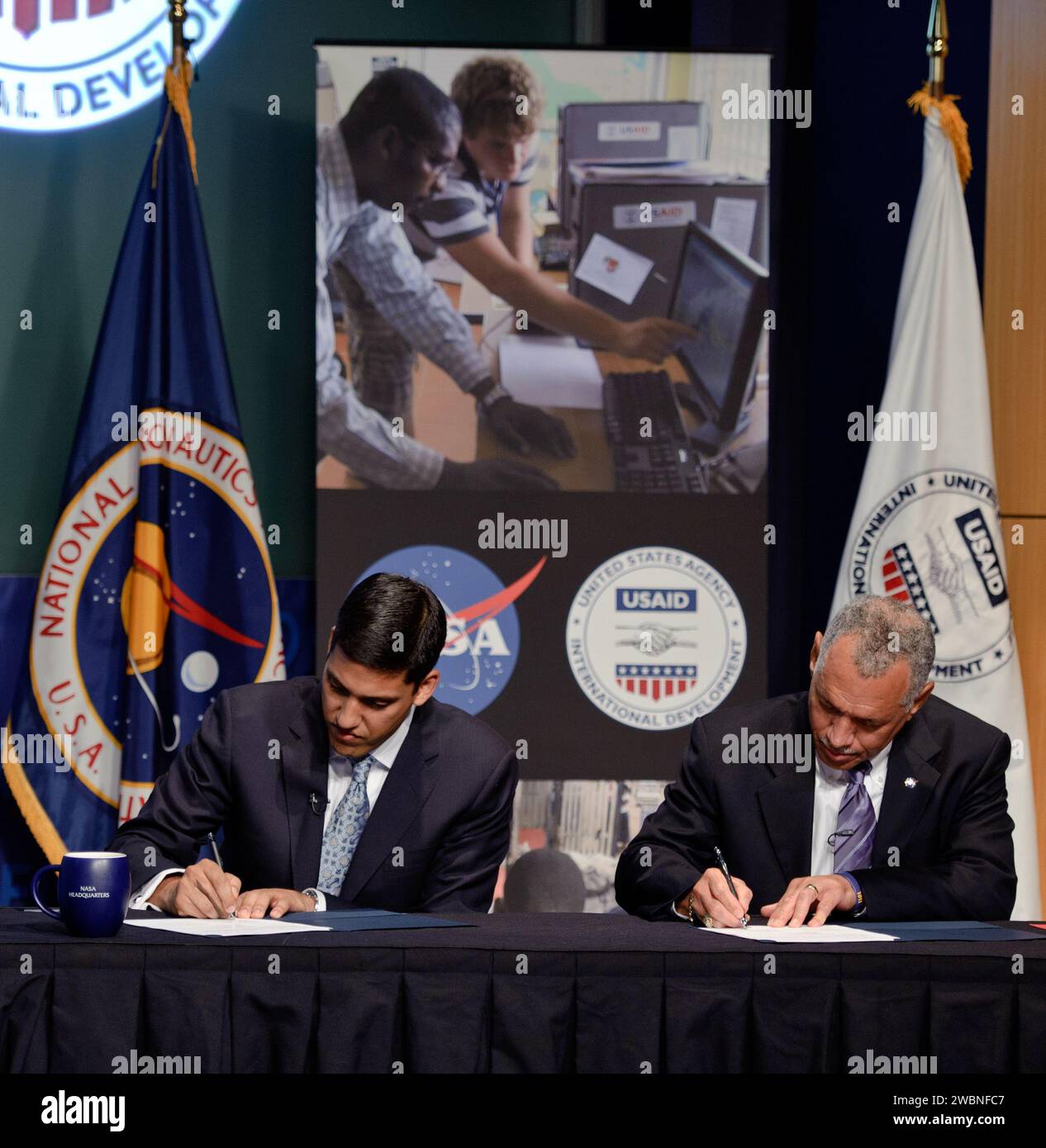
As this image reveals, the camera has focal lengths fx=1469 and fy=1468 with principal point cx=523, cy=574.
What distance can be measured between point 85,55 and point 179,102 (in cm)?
72

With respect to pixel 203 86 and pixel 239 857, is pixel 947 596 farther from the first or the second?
pixel 203 86

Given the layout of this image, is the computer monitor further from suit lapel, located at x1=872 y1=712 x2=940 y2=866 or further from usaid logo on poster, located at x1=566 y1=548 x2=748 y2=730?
suit lapel, located at x1=872 y1=712 x2=940 y2=866

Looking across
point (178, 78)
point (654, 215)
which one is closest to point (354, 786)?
point (654, 215)

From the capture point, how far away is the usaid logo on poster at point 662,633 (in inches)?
150

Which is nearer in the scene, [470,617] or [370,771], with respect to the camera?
[370,771]

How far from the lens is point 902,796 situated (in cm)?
262

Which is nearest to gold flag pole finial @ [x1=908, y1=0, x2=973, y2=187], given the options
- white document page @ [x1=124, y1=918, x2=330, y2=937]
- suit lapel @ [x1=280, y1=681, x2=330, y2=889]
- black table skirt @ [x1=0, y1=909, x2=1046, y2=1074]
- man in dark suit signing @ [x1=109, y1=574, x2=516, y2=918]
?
man in dark suit signing @ [x1=109, y1=574, x2=516, y2=918]

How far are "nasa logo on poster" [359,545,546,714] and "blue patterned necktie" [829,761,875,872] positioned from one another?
4.40 ft

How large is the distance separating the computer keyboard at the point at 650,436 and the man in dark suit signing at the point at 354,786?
50.6 inches

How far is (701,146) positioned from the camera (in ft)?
12.4

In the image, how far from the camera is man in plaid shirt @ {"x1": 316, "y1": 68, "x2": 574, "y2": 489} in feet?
12.2

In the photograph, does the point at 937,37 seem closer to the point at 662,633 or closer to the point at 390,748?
the point at 662,633

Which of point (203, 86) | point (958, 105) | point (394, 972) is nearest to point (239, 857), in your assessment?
point (394, 972)
